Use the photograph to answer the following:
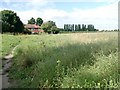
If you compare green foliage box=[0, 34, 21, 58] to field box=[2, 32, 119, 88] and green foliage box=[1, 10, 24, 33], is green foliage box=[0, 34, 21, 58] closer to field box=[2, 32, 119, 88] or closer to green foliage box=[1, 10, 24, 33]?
field box=[2, 32, 119, 88]

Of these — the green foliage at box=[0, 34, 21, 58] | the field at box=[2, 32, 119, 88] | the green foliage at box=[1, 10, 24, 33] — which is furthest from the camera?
the green foliage at box=[1, 10, 24, 33]

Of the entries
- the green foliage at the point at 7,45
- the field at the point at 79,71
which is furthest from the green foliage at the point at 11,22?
the field at the point at 79,71

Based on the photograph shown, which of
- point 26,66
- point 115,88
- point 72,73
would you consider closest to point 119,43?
point 72,73

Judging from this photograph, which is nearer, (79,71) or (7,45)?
(79,71)

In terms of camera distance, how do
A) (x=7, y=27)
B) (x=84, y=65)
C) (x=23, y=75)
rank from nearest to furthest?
1. (x=84, y=65)
2. (x=23, y=75)
3. (x=7, y=27)

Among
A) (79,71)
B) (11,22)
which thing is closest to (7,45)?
(79,71)

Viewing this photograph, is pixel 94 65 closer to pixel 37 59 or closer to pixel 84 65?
pixel 84 65

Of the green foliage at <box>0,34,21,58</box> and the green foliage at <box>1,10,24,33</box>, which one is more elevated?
the green foliage at <box>1,10,24,33</box>

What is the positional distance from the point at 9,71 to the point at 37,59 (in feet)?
4.01

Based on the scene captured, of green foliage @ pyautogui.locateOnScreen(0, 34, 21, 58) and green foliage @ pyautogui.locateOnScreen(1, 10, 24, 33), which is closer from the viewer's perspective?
green foliage @ pyautogui.locateOnScreen(0, 34, 21, 58)

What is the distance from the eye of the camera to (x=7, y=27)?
6762 centimetres

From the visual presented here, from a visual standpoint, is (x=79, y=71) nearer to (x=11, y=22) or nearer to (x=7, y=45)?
(x=7, y=45)

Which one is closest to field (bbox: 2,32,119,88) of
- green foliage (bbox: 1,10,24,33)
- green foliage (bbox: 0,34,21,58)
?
green foliage (bbox: 0,34,21,58)

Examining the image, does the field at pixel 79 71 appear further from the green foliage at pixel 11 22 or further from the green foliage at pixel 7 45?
the green foliage at pixel 11 22
